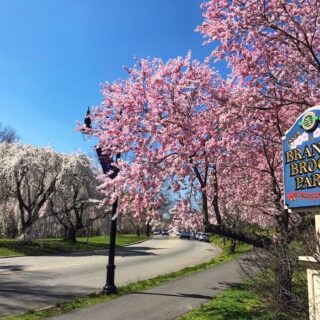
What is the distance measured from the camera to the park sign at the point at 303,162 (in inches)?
224

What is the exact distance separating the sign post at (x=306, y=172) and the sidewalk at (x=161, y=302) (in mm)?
4658

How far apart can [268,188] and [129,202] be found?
13.7 ft

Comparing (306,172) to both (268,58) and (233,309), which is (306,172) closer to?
(268,58)

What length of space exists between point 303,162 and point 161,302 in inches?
260

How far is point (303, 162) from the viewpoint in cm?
588

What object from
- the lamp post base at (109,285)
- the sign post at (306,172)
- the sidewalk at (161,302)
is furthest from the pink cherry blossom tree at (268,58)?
the lamp post base at (109,285)

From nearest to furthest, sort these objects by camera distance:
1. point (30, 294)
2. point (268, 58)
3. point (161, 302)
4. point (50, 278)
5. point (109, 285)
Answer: point (268, 58), point (161, 302), point (109, 285), point (30, 294), point (50, 278)

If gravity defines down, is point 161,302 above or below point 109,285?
below

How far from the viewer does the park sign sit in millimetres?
5684

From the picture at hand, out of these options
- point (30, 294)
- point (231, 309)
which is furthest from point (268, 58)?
point (30, 294)

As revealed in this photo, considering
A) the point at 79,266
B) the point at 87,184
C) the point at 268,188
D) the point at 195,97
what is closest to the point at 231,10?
the point at 195,97

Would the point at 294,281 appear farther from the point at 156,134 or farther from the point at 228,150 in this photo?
the point at 156,134

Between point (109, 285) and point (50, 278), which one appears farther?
point (50, 278)

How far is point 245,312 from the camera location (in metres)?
9.11
